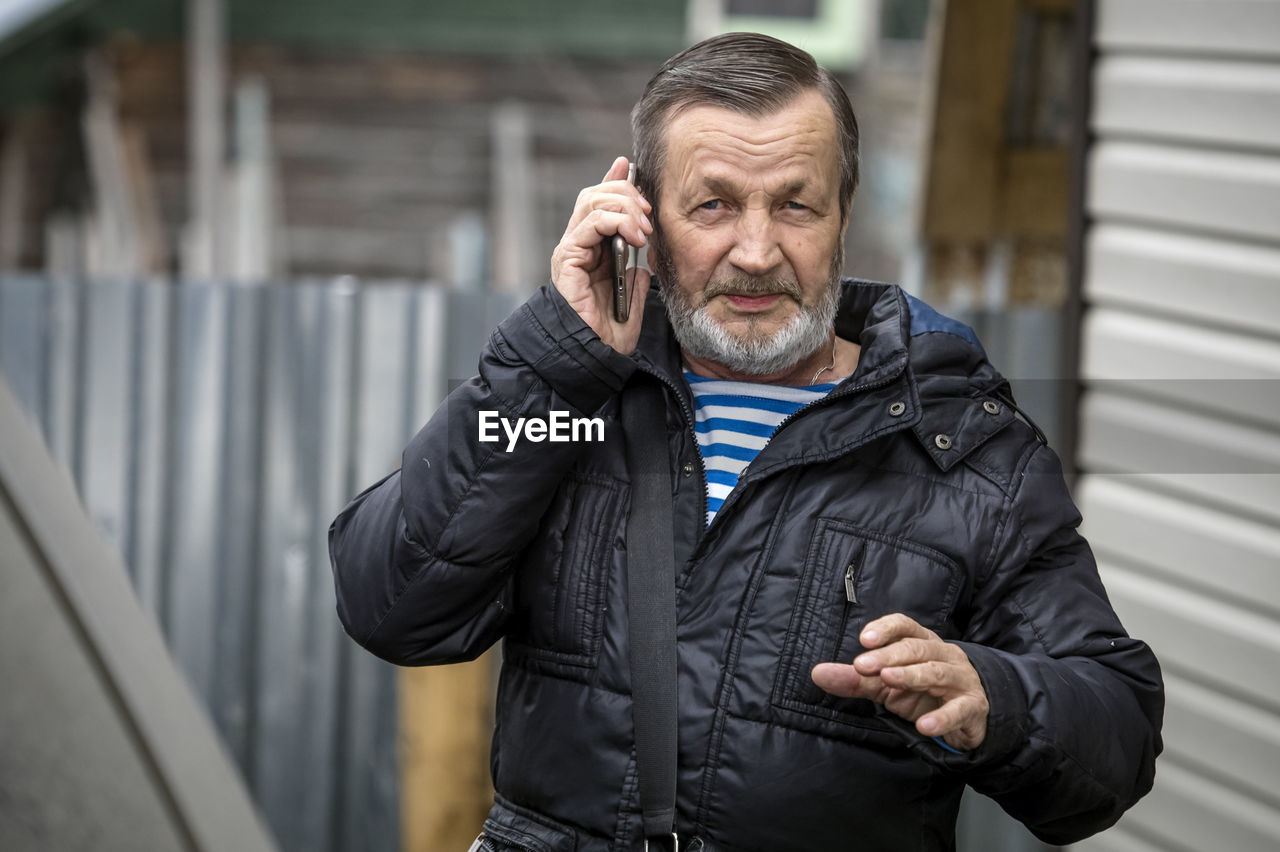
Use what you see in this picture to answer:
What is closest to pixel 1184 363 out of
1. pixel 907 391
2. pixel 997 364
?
pixel 997 364

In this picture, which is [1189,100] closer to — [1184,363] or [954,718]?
[1184,363]

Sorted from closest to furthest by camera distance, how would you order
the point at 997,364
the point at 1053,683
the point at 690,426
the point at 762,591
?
the point at 1053,683
the point at 762,591
the point at 690,426
the point at 997,364

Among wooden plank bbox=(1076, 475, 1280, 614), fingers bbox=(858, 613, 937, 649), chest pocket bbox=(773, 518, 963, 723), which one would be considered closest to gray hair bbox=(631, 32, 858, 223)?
chest pocket bbox=(773, 518, 963, 723)

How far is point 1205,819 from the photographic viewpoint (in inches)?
123

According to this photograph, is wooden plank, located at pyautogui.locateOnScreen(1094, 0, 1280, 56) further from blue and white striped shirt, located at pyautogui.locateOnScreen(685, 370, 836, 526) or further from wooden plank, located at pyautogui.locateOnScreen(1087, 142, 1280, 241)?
blue and white striped shirt, located at pyautogui.locateOnScreen(685, 370, 836, 526)

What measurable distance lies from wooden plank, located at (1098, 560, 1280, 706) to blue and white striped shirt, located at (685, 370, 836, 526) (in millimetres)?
1615

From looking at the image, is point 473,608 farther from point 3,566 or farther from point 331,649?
point 331,649

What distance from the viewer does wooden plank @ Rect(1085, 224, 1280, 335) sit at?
9.73ft

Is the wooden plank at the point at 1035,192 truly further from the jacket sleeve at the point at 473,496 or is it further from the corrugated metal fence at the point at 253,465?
the jacket sleeve at the point at 473,496

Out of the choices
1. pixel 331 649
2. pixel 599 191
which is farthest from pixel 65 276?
pixel 599 191

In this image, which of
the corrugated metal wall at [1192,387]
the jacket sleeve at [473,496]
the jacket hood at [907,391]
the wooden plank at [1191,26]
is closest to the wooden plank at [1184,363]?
the corrugated metal wall at [1192,387]

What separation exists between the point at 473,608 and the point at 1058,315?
2313mm

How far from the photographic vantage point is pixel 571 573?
5.87 ft

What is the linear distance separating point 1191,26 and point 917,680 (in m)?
2.27
